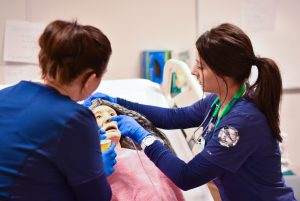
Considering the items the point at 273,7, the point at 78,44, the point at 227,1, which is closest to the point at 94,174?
the point at 78,44

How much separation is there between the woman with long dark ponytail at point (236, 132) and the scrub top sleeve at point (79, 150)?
0.40 meters

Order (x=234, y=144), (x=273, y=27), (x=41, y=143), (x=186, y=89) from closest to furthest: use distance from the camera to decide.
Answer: (x=41, y=143) → (x=234, y=144) → (x=186, y=89) → (x=273, y=27)

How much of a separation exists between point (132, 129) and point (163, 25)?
1.37 m

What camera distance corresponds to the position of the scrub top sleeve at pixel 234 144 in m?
1.08

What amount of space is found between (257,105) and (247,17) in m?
1.65

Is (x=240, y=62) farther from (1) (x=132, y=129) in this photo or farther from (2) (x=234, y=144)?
(1) (x=132, y=129)

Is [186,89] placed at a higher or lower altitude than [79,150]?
lower

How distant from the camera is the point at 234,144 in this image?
1.07 meters

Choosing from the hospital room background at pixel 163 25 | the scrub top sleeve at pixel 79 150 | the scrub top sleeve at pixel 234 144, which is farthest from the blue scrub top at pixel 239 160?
the hospital room background at pixel 163 25

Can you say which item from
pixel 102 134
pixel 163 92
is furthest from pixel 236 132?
pixel 163 92

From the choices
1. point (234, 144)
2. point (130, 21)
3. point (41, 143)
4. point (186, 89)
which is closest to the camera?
point (41, 143)

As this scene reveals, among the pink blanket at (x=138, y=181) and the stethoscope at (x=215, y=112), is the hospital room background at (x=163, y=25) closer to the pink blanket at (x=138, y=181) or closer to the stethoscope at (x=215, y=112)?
the stethoscope at (x=215, y=112)

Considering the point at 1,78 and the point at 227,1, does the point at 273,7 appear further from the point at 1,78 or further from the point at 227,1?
the point at 1,78

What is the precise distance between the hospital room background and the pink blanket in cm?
119
